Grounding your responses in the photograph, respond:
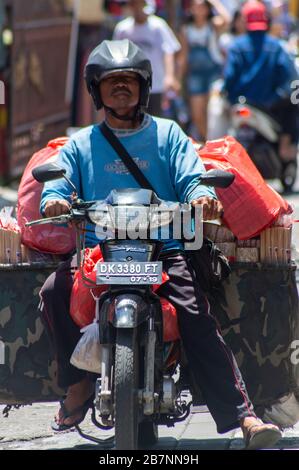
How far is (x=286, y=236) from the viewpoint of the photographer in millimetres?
6070

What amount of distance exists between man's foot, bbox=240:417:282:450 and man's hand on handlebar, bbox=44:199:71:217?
1.12 meters

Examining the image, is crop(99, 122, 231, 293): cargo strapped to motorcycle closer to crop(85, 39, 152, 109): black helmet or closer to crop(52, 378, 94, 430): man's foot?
crop(85, 39, 152, 109): black helmet

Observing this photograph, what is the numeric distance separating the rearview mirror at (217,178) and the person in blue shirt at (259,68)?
736 centimetres

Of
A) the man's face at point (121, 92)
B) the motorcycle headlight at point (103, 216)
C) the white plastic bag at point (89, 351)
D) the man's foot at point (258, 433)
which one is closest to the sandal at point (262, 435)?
the man's foot at point (258, 433)

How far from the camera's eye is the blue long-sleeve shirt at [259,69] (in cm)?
1287

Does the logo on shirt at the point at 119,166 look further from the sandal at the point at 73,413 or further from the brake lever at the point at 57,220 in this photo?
the sandal at the point at 73,413

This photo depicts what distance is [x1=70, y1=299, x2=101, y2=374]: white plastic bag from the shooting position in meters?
5.66

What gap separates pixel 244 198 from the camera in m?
6.21

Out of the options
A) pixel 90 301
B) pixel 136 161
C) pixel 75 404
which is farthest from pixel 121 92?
pixel 75 404

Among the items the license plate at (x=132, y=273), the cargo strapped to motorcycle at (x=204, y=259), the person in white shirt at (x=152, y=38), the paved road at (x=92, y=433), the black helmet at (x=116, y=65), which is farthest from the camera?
the person in white shirt at (x=152, y=38)

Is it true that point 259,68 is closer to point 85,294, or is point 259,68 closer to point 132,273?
point 85,294

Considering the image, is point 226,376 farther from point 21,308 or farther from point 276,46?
point 276,46

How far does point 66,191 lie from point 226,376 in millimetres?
1014

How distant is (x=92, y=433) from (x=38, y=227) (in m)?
1.04
